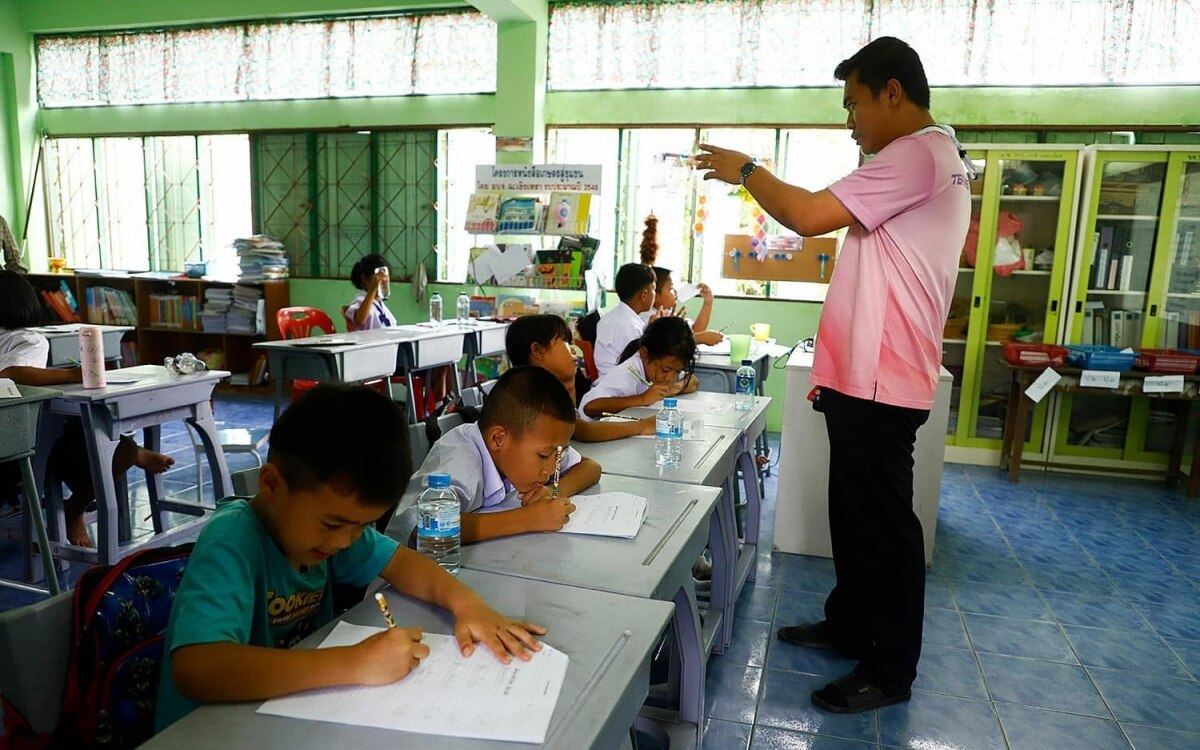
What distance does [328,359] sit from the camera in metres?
3.92

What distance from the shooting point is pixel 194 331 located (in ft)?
21.6

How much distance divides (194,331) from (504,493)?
6.01 metres

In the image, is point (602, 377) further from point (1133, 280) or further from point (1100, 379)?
point (1133, 280)

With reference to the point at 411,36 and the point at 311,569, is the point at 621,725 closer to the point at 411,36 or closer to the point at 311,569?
the point at 311,569

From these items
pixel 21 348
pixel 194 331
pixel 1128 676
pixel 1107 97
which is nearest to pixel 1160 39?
pixel 1107 97

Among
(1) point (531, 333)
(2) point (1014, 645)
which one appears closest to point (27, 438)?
(1) point (531, 333)

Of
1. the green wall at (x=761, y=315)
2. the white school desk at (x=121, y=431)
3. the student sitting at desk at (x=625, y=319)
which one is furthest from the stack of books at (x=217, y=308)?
the student sitting at desk at (x=625, y=319)

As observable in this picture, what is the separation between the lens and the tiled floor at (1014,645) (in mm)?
2053

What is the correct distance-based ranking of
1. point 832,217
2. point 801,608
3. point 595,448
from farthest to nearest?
point 801,608, point 595,448, point 832,217

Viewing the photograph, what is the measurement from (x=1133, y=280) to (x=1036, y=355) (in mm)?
956

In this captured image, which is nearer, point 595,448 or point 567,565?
point 567,565

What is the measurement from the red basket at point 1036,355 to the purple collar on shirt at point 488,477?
408 cm

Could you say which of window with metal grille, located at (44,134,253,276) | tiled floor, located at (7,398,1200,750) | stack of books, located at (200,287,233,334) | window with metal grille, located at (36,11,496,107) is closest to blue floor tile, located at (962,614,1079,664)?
tiled floor, located at (7,398,1200,750)

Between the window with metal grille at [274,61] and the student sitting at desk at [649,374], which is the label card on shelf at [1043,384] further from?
the window with metal grille at [274,61]
